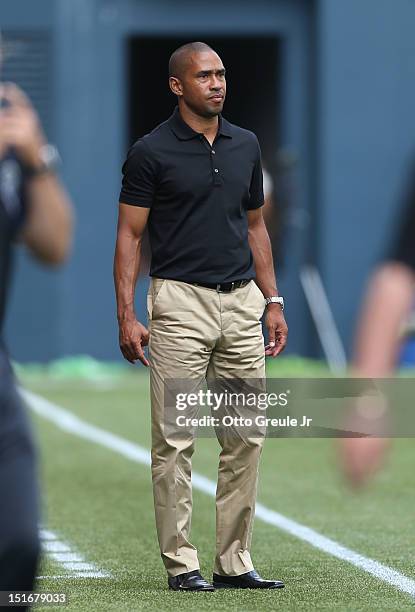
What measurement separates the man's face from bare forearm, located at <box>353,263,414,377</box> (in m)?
3.23

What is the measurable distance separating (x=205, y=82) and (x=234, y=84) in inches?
644

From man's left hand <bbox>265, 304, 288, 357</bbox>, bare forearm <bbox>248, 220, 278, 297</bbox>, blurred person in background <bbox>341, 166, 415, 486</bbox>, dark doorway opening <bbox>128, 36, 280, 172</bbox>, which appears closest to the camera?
blurred person in background <bbox>341, 166, 415, 486</bbox>

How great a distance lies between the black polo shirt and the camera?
6.88 m

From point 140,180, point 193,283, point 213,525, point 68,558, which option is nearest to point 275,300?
point 193,283

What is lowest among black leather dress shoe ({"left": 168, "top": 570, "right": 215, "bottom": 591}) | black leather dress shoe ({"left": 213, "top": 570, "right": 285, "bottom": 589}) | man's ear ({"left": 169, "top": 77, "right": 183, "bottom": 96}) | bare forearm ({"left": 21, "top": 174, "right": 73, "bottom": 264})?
black leather dress shoe ({"left": 213, "top": 570, "right": 285, "bottom": 589})

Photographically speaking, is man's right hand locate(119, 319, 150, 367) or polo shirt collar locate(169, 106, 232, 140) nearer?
man's right hand locate(119, 319, 150, 367)

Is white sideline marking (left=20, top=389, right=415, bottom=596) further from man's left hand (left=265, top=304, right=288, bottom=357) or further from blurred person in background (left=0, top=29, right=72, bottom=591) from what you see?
man's left hand (left=265, top=304, right=288, bottom=357)

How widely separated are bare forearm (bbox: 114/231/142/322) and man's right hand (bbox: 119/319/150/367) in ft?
0.11

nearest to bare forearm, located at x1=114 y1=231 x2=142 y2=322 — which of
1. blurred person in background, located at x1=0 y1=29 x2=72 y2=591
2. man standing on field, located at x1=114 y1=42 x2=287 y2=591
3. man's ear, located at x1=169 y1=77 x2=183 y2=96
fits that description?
man standing on field, located at x1=114 y1=42 x2=287 y2=591

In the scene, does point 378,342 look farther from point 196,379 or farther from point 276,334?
point 276,334

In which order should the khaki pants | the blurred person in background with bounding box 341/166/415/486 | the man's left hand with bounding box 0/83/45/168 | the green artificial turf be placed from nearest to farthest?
the blurred person in background with bounding box 341/166/415/486 < the man's left hand with bounding box 0/83/45/168 < the green artificial turf < the khaki pants

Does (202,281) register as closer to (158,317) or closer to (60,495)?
(158,317)

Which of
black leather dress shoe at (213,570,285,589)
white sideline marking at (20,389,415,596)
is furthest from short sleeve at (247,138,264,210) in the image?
black leather dress shoe at (213,570,285,589)

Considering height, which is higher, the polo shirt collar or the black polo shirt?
the polo shirt collar
